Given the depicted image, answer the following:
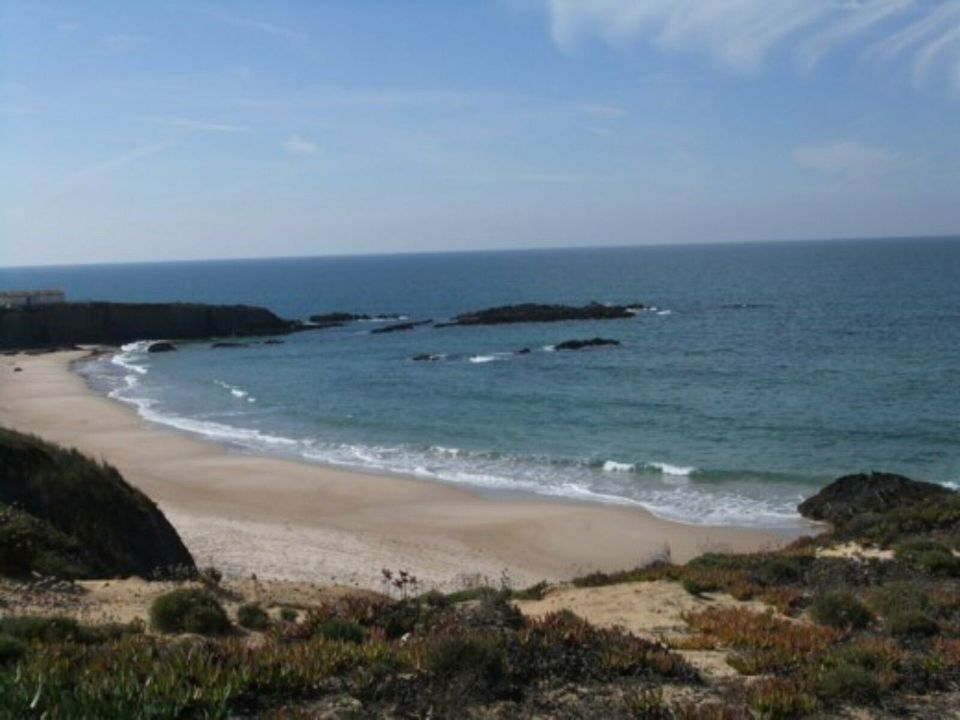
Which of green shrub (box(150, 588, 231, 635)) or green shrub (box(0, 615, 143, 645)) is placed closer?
green shrub (box(0, 615, 143, 645))

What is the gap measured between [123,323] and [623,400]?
56.6 metres

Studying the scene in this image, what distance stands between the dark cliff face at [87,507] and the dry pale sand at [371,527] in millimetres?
1678

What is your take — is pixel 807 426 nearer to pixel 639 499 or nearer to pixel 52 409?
pixel 639 499

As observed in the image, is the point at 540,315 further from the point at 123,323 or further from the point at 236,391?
the point at 236,391

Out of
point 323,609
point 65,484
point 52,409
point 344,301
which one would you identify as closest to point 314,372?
point 52,409

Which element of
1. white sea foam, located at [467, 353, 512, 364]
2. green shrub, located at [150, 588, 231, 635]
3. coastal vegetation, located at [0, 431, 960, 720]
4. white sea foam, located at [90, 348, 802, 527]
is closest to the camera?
coastal vegetation, located at [0, 431, 960, 720]

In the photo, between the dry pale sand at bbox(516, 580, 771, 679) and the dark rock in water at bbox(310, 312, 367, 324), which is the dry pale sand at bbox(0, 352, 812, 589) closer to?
the dry pale sand at bbox(516, 580, 771, 679)

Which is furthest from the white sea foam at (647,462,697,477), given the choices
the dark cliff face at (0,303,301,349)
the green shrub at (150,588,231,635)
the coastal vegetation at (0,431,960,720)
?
the dark cliff face at (0,303,301,349)

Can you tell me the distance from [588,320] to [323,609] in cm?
7331

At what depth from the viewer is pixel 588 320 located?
269 feet

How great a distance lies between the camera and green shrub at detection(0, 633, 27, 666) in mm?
8039

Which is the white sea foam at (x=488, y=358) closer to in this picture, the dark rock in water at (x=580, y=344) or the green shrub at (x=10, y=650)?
the dark rock in water at (x=580, y=344)

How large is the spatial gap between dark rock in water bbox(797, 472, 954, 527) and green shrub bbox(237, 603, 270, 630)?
15787 millimetres

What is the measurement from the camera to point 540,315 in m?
84.4
